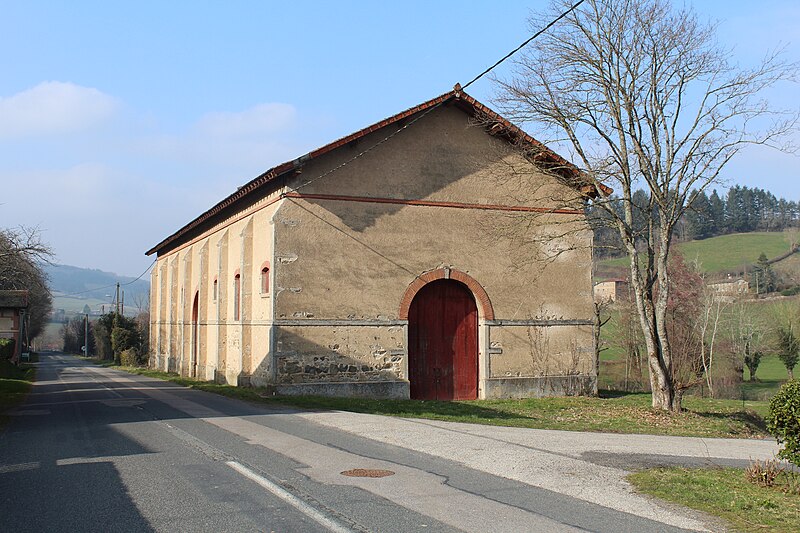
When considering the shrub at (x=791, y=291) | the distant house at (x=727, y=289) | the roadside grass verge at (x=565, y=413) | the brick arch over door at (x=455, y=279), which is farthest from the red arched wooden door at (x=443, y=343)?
the shrub at (x=791, y=291)

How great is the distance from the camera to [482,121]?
22.1 meters

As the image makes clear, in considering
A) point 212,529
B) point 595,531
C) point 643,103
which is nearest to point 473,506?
point 595,531

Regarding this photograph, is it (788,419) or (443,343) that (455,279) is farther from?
(788,419)

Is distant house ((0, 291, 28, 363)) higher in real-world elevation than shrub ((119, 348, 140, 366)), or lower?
higher

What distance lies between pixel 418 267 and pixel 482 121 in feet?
15.9

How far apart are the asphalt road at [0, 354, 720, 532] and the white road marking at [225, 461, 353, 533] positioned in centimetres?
1

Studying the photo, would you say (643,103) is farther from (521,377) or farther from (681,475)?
Answer: (681,475)

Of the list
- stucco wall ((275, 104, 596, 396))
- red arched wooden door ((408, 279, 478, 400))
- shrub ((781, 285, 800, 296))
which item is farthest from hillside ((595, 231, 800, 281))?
red arched wooden door ((408, 279, 478, 400))

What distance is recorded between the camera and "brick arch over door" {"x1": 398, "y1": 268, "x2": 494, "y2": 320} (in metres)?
21.3

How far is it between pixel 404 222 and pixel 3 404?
11.8m

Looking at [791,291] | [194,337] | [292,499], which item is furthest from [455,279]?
[791,291]

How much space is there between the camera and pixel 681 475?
943cm

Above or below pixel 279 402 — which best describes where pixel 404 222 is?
above

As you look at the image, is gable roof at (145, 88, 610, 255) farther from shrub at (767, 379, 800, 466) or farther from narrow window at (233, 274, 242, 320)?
shrub at (767, 379, 800, 466)
